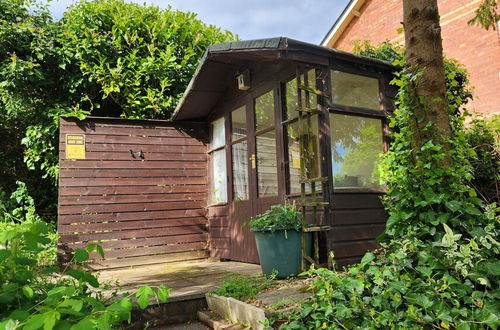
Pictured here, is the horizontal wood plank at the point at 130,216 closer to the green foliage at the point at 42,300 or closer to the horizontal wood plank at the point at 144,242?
the horizontal wood plank at the point at 144,242

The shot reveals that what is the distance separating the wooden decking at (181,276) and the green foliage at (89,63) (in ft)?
7.17

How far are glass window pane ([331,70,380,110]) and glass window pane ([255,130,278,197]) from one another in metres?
0.93

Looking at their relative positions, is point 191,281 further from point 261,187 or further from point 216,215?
point 216,215

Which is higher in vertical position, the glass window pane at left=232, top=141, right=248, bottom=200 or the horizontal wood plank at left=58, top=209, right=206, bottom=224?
the glass window pane at left=232, top=141, right=248, bottom=200

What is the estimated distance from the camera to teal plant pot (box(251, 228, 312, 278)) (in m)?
3.71

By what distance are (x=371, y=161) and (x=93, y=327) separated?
151 inches

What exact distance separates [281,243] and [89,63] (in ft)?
14.9

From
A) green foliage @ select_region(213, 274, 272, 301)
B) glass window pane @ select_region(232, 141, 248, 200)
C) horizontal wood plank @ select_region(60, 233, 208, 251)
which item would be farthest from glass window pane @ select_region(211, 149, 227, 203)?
green foliage @ select_region(213, 274, 272, 301)

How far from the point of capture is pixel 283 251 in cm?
370

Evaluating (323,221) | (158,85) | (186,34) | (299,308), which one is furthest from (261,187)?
(186,34)

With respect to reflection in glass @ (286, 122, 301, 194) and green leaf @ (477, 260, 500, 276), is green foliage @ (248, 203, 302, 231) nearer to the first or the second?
reflection in glass @ (286, 122, 301, 194)

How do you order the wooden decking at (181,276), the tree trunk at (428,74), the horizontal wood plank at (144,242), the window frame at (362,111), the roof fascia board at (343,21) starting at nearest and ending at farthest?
1. the tree trunk at (428,74)
2. the wooden decking at (181,276)
3. the window frame at (362,111)
4. the horizontal wood plank at (144,242)
5. the roof fascia board at (343,21)

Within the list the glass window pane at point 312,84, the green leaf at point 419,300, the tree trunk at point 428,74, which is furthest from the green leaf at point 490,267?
the glass window pane at point 312,84

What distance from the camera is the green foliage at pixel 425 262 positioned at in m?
2.01
